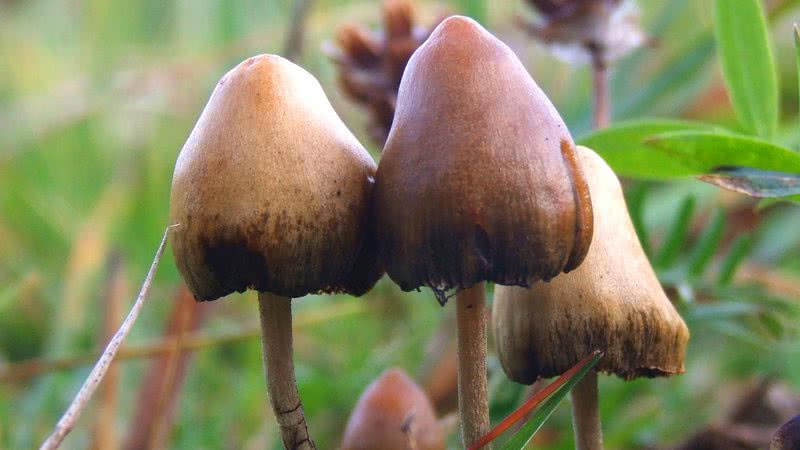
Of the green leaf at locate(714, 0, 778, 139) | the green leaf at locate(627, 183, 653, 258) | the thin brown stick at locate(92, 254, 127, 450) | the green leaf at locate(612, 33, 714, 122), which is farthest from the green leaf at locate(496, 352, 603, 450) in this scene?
the green leaf at locate(612, 33, 714, 122)

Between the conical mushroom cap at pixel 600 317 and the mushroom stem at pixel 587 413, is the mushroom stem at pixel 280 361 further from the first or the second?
the mushroom stem at pixel 587 413

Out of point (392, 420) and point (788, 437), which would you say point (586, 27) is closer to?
point (392, 420)

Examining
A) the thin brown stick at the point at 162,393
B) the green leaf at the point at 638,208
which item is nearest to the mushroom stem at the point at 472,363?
the green leaf at the point at 638,208

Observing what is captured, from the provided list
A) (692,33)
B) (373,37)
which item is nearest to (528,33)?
(373,37)

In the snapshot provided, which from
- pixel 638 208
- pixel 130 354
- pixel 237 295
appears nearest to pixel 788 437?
pixel 638 208

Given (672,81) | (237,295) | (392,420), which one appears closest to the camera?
(392,420)

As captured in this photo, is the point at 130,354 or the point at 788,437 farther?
the point at 130,354

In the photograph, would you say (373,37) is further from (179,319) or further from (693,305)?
(693,305)

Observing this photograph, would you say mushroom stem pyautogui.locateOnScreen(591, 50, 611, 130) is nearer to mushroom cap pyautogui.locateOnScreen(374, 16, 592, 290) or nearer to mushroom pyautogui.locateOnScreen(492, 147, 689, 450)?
mushroom pyautogui.locateOnScreen(492, 147, 689, 450)
